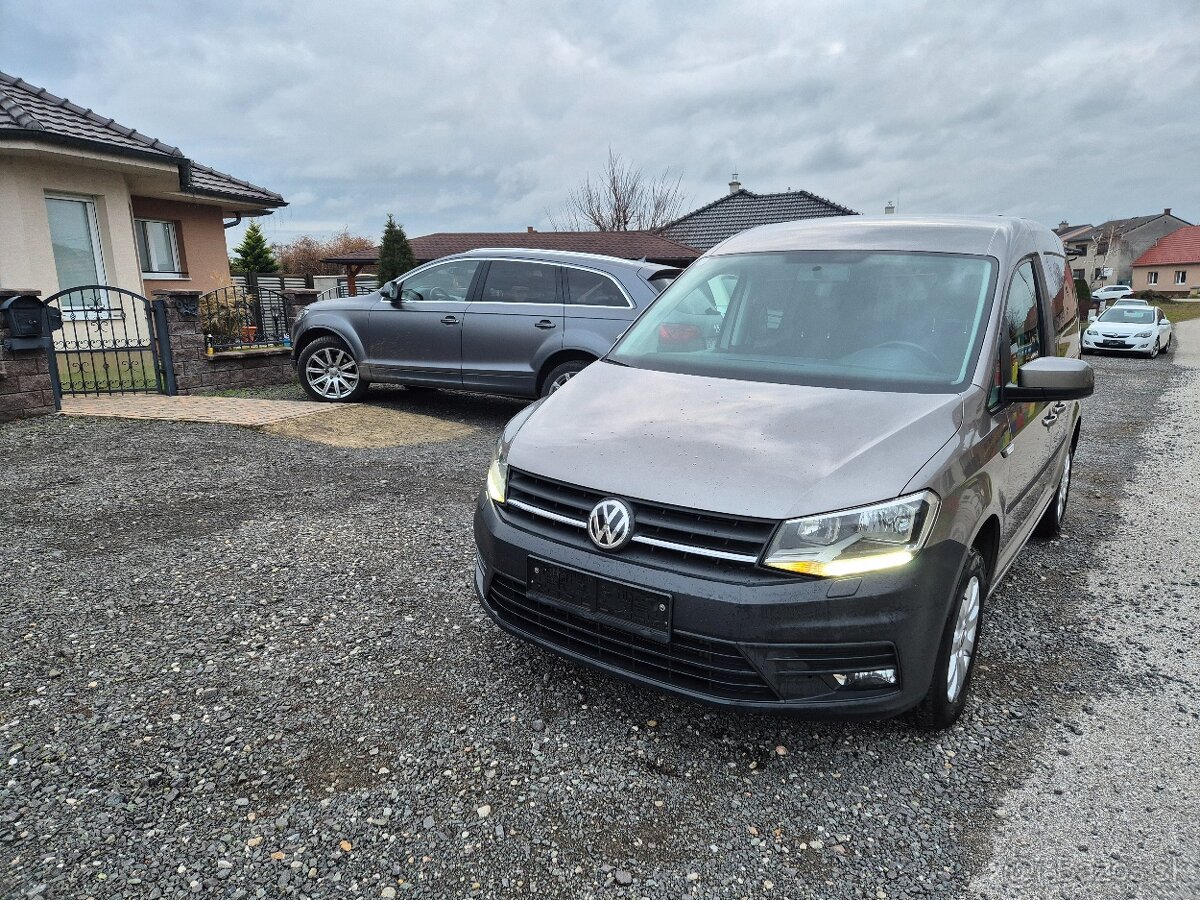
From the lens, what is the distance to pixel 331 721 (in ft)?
9.45

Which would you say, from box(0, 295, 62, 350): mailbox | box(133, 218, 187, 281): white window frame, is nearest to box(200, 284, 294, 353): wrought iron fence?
box(0, 295, 62, 350): mailbox

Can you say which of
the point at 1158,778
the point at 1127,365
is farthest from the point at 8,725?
the point at 1127,365

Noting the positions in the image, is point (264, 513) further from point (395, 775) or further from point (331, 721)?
point (395, 775)

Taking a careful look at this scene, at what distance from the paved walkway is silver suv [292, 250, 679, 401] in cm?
74

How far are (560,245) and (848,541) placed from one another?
28.5m

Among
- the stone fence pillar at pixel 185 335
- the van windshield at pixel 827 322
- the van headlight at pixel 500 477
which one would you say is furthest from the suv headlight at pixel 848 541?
the stone fence pillar at pixel 185 335

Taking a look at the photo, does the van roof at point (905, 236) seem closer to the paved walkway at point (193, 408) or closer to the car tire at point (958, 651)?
the car tire at point (958, 651)

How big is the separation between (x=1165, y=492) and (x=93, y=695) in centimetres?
746

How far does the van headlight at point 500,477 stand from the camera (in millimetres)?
2898

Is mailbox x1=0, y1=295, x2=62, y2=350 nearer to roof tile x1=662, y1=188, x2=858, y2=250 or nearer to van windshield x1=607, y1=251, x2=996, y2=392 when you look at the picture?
van windshield x1=607, y1=251, x2=996, y2=392

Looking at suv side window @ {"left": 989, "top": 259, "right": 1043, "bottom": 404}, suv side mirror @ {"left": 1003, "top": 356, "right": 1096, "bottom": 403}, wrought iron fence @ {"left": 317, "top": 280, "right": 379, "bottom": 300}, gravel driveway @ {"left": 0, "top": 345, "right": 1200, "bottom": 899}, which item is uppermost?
wrought iron fence @ {"left": 317, "top": 280, "right": 379, "bottom": 300}

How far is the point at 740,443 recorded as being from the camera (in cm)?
261

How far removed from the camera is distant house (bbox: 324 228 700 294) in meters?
28.4

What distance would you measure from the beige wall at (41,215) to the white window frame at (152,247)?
0.97 metres
